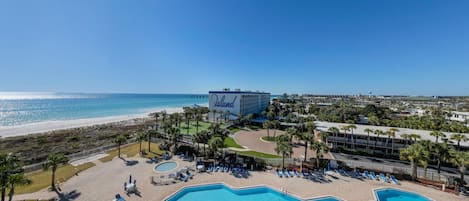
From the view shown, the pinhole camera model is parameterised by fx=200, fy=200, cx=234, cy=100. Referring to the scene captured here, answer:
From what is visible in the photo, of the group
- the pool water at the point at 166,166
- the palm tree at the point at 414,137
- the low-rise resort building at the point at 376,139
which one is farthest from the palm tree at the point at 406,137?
the pool water at the point at 166,166

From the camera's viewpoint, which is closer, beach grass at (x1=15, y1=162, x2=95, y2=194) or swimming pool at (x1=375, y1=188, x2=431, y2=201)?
beach grass at (x1=15, y1=162, x2=95, y2=194)

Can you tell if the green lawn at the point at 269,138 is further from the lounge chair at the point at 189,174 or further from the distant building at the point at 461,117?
the distant building at the point at 461,117

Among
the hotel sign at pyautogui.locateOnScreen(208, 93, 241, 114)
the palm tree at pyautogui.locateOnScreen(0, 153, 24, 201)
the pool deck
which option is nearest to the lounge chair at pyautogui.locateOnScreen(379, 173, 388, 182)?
the pool deck

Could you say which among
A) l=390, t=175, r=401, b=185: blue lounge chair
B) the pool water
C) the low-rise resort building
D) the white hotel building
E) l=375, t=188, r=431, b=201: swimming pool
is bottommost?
l=375, t=188, r=431, b=201: swimming pool

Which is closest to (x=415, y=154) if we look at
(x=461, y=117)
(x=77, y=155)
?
(x=77, y=155)

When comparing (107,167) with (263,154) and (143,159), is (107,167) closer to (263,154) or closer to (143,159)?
(143,159)

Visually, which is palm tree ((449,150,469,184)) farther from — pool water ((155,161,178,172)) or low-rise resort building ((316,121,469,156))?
pool water ((155,161,178,172))
